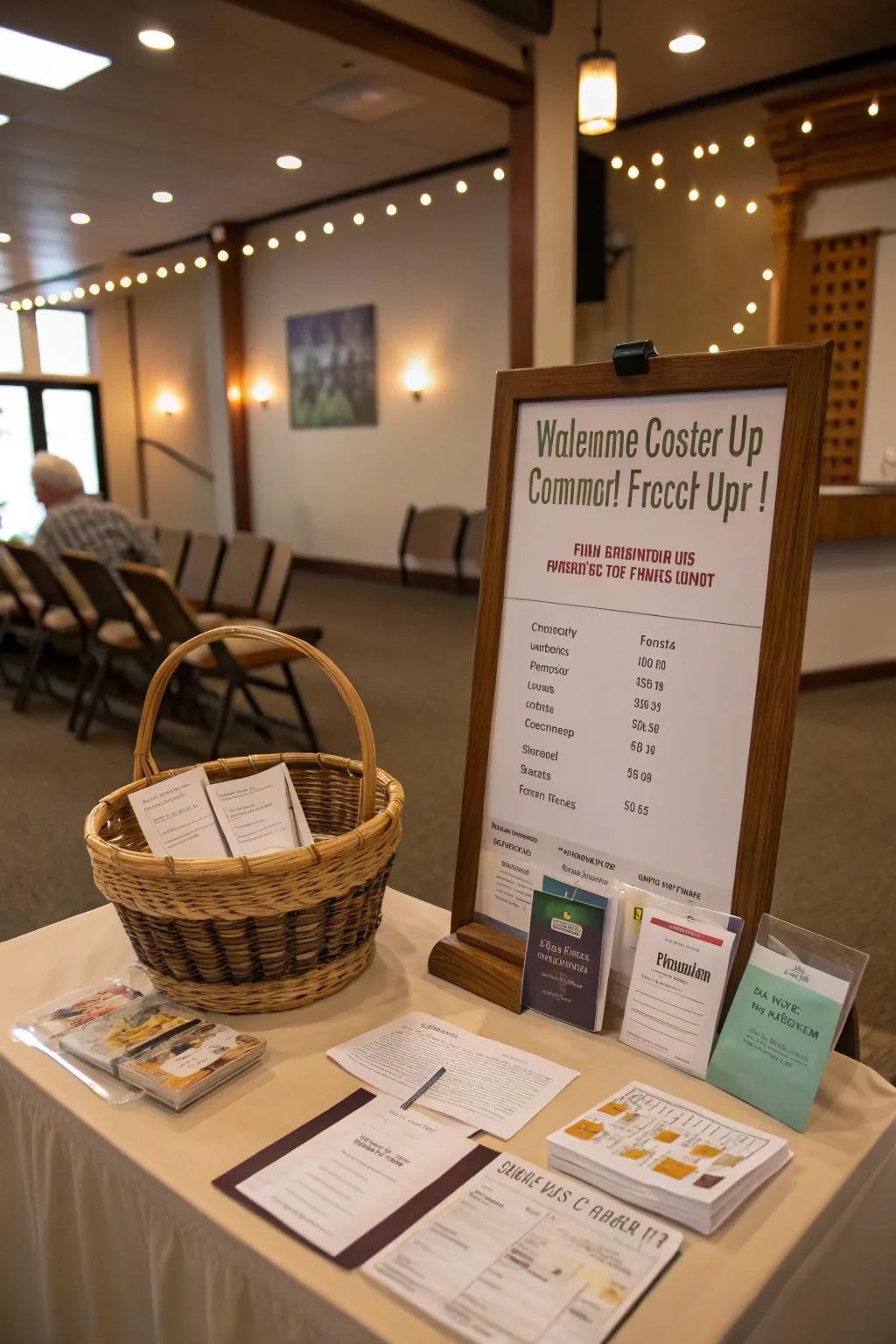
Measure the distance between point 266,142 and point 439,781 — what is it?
5.91 metres

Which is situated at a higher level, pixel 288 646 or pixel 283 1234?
pixel 288 646

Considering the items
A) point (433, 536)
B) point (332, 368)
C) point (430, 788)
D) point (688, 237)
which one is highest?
point (688, 237)

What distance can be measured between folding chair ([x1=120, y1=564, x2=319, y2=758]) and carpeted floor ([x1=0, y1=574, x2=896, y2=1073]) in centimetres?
33

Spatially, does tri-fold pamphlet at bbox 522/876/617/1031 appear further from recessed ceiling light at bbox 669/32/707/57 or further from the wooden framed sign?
recessed ceiling light at bbox 669/32/707/57

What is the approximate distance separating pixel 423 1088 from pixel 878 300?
19.9ft

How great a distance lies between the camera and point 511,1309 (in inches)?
25.6

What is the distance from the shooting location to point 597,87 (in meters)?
4.51

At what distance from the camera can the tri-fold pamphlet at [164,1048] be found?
2.87 ft

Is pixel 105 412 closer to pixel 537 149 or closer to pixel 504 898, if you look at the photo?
pixel 537 149

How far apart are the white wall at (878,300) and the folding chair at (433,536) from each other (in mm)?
3617

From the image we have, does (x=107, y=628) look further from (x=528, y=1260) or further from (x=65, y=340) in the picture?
(x=65, y=340)

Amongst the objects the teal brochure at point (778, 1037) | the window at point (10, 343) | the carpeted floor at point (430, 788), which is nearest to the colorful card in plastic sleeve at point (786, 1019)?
the teal brochure at point (778, 1037)

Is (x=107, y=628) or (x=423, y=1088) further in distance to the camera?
(x=107, y=628)

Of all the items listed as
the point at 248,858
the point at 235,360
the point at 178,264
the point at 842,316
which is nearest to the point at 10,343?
the point at 178,264
